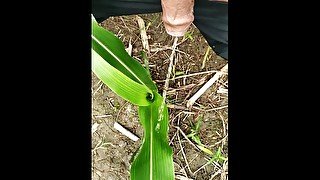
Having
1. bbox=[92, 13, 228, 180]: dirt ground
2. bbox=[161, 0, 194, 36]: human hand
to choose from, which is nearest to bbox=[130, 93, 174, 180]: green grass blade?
bbox=[92, 13, 228, 180]: dirt ground

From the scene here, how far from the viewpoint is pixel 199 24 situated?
4.32 ft

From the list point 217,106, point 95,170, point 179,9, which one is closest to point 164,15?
point 179,9

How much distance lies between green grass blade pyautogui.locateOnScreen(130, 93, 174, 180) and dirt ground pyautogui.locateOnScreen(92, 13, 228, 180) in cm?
1

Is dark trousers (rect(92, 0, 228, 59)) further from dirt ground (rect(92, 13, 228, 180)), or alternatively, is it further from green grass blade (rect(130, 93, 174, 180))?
green grass blade (rect(130, 93, 174, 180))

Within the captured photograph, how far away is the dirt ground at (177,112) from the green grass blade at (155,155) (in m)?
0.01

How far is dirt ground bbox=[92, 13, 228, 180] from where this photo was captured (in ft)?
4.32

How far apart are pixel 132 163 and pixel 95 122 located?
0.10 m

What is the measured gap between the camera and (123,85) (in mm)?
1320

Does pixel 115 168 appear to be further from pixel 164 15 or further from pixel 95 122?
pixel 164 15

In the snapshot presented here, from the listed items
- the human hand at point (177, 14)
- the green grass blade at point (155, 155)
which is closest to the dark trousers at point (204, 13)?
the human hand at point (177, 14)

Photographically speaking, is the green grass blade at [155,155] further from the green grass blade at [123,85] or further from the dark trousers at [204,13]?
the dark trousers at [204,13]

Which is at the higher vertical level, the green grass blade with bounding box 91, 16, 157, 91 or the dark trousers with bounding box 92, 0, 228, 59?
the dark trousers with bounding box 92, 0, 228, 59

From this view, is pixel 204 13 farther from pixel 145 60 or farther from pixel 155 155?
pixel 155 155

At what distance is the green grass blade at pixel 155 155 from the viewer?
1312 mm
